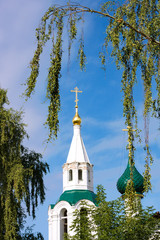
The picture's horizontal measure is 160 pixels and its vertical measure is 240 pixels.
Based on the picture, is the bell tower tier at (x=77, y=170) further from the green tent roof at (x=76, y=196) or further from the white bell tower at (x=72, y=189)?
the green tent roof at (x=76, y=196)

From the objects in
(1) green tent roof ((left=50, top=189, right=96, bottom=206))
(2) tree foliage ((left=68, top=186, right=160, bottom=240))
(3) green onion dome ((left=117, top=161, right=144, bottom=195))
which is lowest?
(2) tree foliage ((left=68, top=186, right=160, bottom=240))

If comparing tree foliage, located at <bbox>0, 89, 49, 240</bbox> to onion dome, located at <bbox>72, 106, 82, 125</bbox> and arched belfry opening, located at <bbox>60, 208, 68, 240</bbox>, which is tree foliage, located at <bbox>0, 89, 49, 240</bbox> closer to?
arched belfry opening, located at <bbox>60, 208, 68, 240</bbox>

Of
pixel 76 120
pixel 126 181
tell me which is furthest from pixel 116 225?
pixel 76 120

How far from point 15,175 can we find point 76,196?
12.6 meters

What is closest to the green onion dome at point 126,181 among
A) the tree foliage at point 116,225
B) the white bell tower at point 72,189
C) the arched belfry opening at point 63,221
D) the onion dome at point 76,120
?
the white bell tower at point 72,189

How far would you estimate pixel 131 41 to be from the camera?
605 cm

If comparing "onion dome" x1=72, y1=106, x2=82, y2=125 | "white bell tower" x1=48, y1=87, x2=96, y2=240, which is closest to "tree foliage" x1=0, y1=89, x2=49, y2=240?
"white bell tower" x1=48, y1=87, x2=96, y2=240

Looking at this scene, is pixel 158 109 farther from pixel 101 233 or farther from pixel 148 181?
pixel 101 233

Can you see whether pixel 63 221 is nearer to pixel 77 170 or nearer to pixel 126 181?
pixel 77 170

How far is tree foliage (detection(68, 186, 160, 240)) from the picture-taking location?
14.6 m

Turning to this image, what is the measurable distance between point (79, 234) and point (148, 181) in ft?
32.3

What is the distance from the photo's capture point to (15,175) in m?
12.0

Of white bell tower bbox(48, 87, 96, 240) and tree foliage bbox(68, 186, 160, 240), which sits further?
white bell tower bbox(48, 87, 96, 240)

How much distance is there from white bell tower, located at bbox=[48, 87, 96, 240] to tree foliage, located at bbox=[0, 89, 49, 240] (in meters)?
9.97
